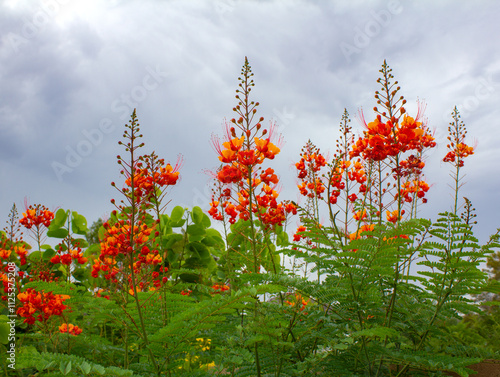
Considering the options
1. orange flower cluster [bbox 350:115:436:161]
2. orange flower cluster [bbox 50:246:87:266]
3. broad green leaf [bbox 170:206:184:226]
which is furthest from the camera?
broad green leaf [bbox 170:206:184:226]

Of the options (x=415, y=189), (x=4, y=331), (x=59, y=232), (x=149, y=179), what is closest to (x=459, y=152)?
(x=415, y=189)

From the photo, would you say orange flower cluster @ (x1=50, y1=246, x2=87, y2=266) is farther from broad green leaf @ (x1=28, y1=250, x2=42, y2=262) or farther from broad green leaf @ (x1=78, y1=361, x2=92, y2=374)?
broad green leaf @ (x1=78, y1=361, x2=92, y2=374)

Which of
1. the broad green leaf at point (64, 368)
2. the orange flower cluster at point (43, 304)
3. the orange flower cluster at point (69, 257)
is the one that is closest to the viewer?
the broad green leaf at point (64, 368)

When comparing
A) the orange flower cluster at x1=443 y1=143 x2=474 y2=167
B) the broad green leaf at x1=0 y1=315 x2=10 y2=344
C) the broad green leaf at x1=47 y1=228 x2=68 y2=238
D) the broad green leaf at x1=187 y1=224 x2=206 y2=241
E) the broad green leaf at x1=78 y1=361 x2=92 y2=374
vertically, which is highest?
the orange flower cluster at x1=443 y1=143 x2=474 y2=167

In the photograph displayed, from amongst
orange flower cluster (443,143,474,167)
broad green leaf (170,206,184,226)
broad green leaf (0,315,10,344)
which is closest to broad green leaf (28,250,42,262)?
broad green leaf (0,315,10,344)

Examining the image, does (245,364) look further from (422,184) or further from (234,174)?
(422,184)

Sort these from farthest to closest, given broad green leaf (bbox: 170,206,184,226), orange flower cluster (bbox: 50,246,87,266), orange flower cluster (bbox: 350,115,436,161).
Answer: broad green leaf (bbox: 170,206,184,226)
orange flower cluster (bbox: 50,246,87,266)
orange flower cluster (bbox: 350,115,436,161)

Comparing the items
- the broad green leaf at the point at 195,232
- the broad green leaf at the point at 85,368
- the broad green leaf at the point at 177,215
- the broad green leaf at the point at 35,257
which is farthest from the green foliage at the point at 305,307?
the broad green leaf at the point at 177,215

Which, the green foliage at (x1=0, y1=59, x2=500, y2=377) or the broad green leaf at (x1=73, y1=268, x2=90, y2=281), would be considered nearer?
the green foliage at (x1=0, y1=59, x2=500, y2=377)

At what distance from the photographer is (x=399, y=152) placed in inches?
101

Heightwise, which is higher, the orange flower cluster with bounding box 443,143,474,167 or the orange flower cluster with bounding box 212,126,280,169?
the orange flower cluster with bounding box 443,143,474,167

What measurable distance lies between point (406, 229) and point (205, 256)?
4.48m

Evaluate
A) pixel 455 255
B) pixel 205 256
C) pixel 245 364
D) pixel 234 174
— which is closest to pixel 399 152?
pixel 455 255

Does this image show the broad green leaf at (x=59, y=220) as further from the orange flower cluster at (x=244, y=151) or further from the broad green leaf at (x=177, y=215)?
the orange flower cluster at (x=244, y=151)
